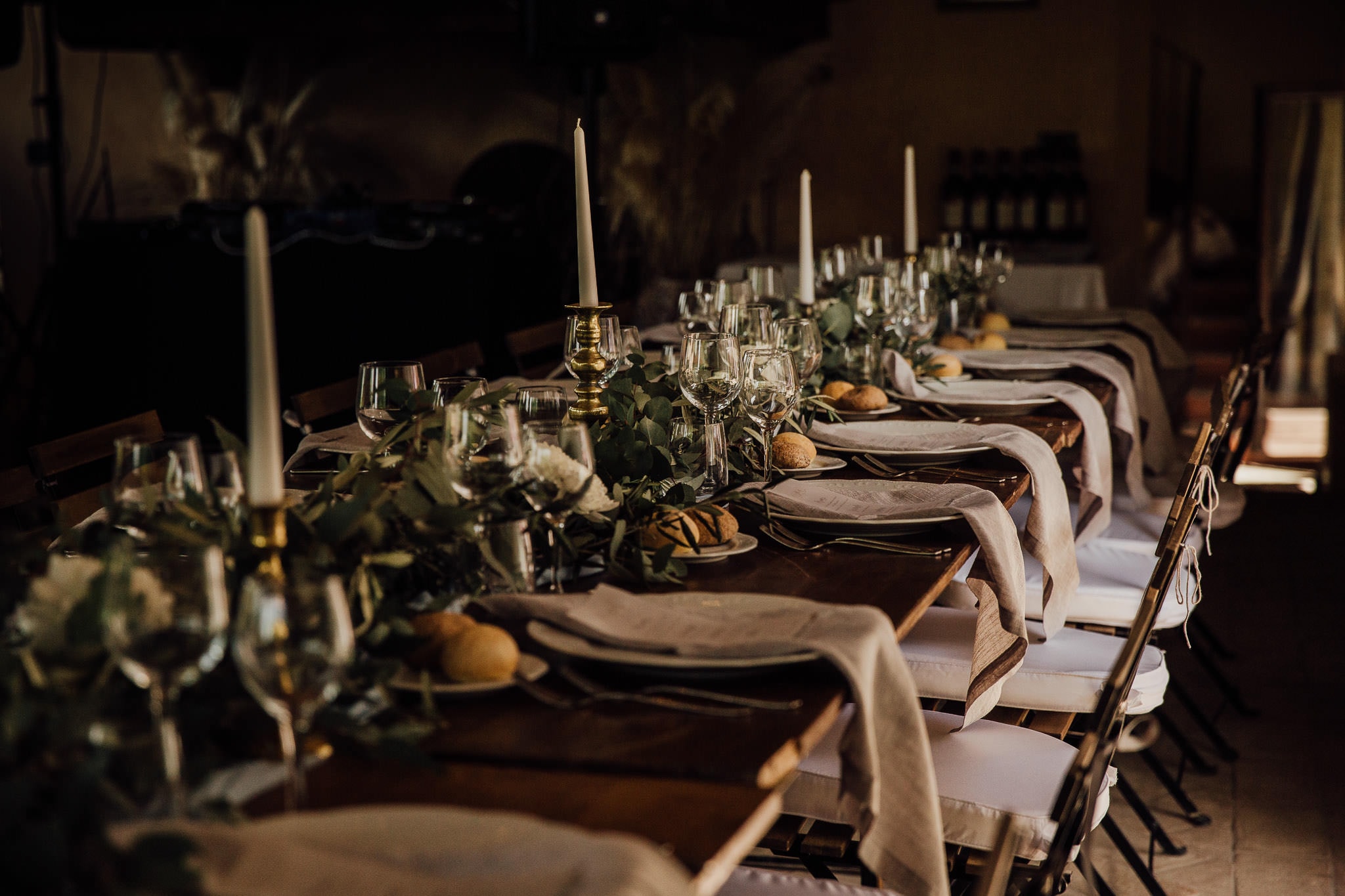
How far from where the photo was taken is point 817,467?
76.7 inches

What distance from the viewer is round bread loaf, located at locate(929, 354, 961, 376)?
2.79 meters

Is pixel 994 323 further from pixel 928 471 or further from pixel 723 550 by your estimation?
pixel 723 550

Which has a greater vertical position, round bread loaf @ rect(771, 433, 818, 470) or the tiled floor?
round bread loaf @ rect(771, 433, 818, 470)

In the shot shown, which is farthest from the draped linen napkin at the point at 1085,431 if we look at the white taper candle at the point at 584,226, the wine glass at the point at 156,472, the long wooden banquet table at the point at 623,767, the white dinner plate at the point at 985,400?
the wine glass at the point at 156,472

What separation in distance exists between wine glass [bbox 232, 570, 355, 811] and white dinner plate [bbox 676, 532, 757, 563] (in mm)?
640

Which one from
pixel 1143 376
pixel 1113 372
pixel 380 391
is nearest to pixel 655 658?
pixel 380 391

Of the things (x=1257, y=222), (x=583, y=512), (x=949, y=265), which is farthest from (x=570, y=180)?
(x=583, y=512)

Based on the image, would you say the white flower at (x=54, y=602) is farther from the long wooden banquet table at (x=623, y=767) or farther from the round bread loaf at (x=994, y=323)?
the round bread loaf at (x=994, y=323)

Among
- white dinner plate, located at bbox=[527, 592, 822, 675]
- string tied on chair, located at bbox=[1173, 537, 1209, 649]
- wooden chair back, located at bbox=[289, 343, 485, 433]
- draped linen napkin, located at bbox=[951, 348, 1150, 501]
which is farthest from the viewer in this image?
draped linen napkin, located at bbox=[951, 348, 1150, 501]

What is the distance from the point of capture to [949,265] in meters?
3.70

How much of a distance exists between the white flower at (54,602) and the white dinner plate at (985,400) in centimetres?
183

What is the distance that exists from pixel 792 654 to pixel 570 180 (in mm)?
7282

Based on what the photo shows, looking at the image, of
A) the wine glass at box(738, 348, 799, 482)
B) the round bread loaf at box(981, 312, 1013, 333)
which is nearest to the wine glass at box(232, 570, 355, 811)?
the wine glass at box(738, 348, 799, 482)

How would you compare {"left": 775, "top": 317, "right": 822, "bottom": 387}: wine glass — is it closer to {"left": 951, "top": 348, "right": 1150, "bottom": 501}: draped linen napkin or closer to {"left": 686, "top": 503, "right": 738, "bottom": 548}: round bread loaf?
{"left": 686, "top": 503, "right": 738, "bottom": 548}: round bread loaf
